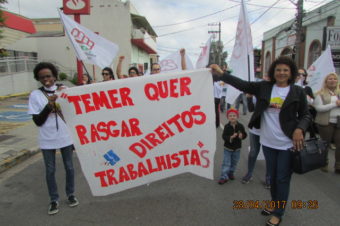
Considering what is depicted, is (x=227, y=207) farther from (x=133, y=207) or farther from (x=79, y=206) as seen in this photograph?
(x=79, y=206)

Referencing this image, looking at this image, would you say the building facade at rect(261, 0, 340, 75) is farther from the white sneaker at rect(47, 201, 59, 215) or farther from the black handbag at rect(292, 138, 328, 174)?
the white sneaker at rect(47, 201, 59, 215)

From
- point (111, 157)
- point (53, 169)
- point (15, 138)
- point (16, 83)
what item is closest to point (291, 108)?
point (111, 157)

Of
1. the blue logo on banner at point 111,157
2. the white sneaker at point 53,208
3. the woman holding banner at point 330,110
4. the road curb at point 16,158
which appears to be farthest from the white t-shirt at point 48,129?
the woman holding banner at point 330,110

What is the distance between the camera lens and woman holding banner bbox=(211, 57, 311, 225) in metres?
2.58

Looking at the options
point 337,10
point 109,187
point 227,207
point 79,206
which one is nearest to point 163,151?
point 109,187

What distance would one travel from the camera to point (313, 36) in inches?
782

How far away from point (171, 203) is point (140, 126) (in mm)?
1142

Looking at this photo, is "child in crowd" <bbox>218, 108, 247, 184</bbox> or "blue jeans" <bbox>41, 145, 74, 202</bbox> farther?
"child in crowd" <bbox>218, 108, 247, 184</bbox>

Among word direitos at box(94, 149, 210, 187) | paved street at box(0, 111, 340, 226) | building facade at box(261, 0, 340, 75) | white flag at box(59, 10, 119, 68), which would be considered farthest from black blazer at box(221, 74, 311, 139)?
building facade at box(261, 0, 340, 75)

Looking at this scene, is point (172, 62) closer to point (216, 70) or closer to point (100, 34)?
point (216, 70)

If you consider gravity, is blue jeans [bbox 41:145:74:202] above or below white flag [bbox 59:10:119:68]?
below

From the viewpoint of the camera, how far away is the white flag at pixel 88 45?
15.6ft

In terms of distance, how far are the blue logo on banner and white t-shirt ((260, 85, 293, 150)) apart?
1742mm

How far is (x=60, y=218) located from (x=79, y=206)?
0.30 metres
